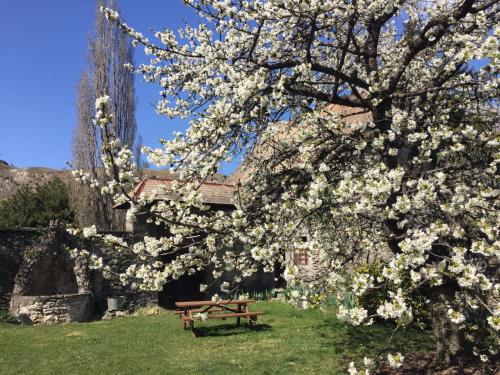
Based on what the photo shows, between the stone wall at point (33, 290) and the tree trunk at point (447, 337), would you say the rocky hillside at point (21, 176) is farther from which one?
the tree trunk at point (447, 337)

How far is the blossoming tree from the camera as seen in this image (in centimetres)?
394

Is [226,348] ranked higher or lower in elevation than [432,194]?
lower

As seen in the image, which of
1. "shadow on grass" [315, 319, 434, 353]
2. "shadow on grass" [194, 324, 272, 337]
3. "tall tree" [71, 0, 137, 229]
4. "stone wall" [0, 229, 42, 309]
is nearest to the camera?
"shadow on grass" [315, 319, 434, 353]

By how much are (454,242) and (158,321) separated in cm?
900

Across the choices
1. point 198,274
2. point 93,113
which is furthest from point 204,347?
point 93,113

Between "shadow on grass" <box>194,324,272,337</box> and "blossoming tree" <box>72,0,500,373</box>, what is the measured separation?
393 centimetres

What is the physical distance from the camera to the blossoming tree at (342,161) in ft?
12.9

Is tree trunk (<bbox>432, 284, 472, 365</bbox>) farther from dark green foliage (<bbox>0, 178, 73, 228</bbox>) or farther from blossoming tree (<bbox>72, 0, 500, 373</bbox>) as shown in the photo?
dark green foliage (<bbox>0, 178, 73, 228</bbox>)

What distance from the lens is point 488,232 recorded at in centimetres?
375

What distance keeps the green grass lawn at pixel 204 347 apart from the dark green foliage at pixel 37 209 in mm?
10806

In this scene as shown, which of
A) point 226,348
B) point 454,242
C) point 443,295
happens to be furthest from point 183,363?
point 454,242

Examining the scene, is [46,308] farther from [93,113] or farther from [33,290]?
[93,113]

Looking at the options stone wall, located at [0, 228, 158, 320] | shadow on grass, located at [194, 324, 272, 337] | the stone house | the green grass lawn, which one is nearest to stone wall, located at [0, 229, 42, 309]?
stone wall, located at [0, 228, 158, 320]

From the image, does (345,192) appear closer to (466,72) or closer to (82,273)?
(466,72)
